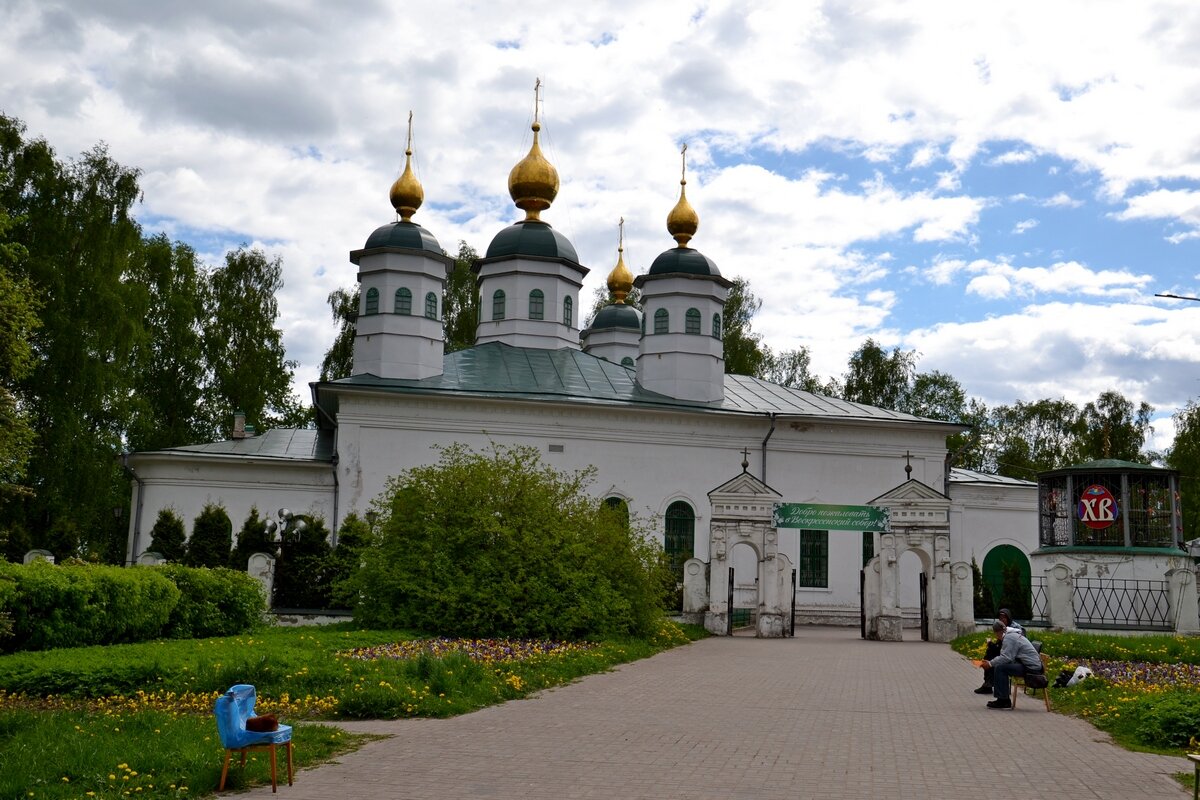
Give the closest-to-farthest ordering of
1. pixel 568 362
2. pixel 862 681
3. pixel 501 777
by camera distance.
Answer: pixel 501 777 < pixel 862 681 < pixel 568 362

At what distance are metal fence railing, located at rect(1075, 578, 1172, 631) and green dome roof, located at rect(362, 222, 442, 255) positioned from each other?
1764 cm

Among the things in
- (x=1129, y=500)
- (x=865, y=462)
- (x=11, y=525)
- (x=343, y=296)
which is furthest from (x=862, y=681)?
(x=343, y=296)

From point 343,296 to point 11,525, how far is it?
58.4 feet

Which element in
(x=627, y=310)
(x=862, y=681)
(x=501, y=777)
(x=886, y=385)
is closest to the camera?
(x=501, y=777)

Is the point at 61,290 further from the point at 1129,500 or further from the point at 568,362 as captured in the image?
the point at 1129,500

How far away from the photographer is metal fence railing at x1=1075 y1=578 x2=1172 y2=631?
2173cm

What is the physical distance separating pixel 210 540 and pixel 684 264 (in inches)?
567

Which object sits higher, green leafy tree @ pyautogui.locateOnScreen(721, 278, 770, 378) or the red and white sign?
green leafy tree @ pyautogui.locateOnScreen(721, 278, 770, 378)

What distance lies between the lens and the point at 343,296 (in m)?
44.2

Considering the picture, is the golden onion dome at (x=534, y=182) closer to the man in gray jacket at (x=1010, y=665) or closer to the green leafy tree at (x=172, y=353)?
the green leafy tree at (x=172, y=353)

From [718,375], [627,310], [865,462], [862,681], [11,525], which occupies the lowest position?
[862,681]

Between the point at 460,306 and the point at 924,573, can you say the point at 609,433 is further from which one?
the point at 460,306

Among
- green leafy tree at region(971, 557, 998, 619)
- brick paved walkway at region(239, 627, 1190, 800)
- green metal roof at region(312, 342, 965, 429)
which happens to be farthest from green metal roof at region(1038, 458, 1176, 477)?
brick paved walkway at region(239, 627, 1190, 800)

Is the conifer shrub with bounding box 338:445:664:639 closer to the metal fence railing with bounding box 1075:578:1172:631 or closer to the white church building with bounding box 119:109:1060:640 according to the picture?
the white church building with bounding box 119:109:1060:640
